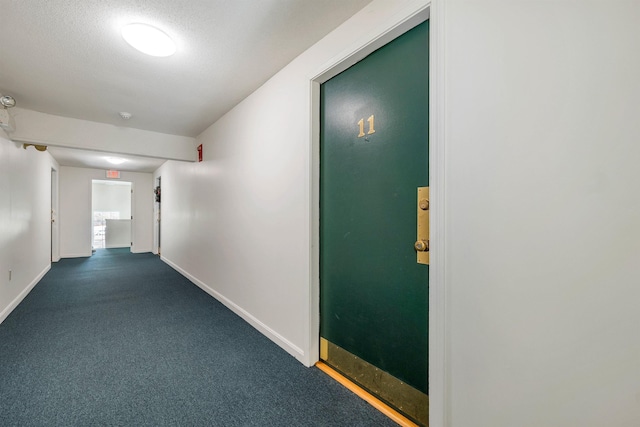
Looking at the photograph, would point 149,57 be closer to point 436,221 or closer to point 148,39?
point 148,39

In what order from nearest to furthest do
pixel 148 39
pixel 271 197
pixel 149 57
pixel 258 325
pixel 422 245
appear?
pixel 422 245
pixel 148 39
pixel 149 57
pixel 271 197
pixel 258 325

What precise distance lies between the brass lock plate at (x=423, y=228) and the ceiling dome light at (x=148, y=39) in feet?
6.53

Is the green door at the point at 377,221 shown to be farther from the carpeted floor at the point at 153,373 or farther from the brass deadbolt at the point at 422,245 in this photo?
the carpeted floor at the point at 153,373

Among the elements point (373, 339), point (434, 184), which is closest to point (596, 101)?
point (434, 184)

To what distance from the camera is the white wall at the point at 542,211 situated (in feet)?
2.71

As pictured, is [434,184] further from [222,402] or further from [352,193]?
[222,402]

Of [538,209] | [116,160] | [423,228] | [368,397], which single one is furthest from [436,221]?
[116,160]

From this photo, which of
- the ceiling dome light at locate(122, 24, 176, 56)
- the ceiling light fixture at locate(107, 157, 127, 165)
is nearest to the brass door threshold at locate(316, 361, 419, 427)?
the ceiling dome light at locate(122, 24, 176, 56)

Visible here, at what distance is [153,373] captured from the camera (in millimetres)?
1944

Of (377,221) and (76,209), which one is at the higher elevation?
(76,209)

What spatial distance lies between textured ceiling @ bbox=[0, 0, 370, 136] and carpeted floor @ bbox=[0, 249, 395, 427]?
7.73 ft

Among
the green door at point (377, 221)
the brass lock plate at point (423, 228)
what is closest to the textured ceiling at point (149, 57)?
the green door at point (377, 221)

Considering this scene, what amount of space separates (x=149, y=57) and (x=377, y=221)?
218 centimetres

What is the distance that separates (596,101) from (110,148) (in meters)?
4.82
